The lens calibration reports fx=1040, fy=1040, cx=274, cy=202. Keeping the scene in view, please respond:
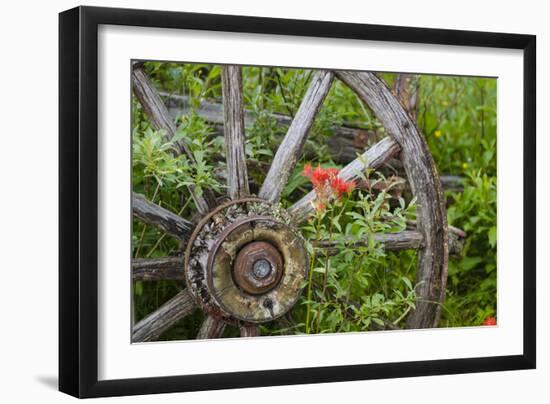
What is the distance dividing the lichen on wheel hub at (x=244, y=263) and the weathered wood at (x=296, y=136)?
0.11 meters

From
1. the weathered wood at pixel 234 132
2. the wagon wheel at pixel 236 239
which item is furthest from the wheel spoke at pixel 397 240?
the weathered wood at pixel 234 132

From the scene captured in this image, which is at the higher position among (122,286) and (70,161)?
(70,161)

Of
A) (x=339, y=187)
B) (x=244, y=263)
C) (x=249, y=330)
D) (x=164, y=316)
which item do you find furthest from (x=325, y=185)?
(x=164, y=316)

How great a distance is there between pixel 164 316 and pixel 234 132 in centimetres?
58

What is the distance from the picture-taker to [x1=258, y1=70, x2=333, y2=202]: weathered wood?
124 inches

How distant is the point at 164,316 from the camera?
9.86 feet

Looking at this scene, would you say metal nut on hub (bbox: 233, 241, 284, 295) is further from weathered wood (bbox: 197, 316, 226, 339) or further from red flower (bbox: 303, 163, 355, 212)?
red flower (bbox: 303, 163, 355, 212)

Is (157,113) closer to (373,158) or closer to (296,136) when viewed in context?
(296,136)

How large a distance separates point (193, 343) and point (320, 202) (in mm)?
640

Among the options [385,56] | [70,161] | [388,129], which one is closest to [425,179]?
[388,129]

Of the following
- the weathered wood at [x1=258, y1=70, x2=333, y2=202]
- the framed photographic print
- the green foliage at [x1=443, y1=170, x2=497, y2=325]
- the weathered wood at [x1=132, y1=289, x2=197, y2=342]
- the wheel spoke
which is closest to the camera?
the framed photographic print

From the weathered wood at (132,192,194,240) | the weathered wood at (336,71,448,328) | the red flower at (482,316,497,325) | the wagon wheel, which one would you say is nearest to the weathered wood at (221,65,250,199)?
the wagon wheel

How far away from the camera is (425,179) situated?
3.36 meters

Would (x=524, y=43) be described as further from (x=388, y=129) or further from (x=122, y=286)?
(x=122, y=286)
